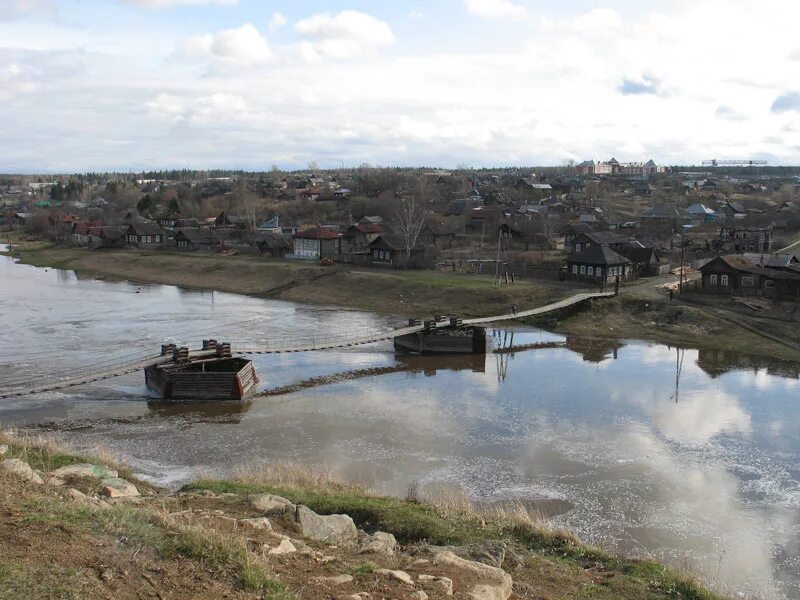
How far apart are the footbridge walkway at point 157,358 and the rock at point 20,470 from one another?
11.1 m

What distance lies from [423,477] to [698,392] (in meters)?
14.3

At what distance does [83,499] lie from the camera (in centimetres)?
1250

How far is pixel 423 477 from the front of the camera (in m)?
19.1

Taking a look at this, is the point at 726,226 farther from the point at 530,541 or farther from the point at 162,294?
the point at 530,541

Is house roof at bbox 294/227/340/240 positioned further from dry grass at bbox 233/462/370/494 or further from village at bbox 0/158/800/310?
dry grass at bbox 233/462/370/494

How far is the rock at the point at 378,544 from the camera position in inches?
454

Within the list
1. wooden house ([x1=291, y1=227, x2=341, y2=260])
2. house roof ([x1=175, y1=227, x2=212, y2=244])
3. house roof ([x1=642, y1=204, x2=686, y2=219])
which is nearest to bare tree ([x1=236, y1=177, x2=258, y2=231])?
house roof ([x1=175, y1=227, x2=212, y2=244])

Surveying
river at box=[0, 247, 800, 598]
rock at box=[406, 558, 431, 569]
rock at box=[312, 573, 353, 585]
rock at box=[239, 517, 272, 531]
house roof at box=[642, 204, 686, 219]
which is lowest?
river at box=[0, 247, 800, 598]

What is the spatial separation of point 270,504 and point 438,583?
4.81 metres

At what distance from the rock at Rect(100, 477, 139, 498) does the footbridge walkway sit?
1094cm

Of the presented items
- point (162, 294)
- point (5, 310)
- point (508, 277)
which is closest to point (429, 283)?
point (508, 277)

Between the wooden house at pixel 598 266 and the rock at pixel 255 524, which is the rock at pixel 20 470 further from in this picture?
the wooden house at pixel 598 266

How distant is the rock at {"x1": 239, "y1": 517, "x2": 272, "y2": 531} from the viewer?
1184cm

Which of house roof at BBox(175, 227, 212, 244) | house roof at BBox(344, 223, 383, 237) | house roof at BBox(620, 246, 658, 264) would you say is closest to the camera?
house roof at BBox(620, 246, 658, 264)
